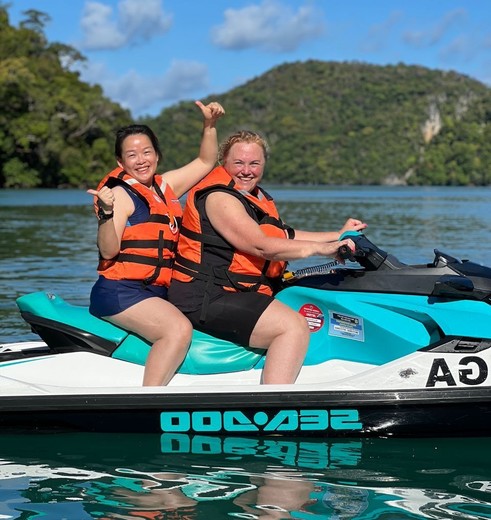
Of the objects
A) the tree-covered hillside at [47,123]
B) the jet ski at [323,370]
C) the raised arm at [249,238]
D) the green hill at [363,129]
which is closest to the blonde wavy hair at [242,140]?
the raised arm at [249,238]

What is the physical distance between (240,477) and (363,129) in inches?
6463

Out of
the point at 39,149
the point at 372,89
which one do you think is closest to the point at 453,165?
the point at 372,89

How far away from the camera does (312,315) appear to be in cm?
488

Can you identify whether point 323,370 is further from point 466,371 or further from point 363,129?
point 363,129

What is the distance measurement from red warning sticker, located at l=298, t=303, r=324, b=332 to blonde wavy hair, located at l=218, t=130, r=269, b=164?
846 mm

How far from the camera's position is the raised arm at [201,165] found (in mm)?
5254

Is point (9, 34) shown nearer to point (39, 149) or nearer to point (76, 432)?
point (39, 149)

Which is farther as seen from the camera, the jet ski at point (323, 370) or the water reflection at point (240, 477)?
the jet ski at point (323, 370)

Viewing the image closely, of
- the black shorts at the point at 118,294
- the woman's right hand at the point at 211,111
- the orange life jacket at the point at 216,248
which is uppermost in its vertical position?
the woman's right hand at the point at 211,111

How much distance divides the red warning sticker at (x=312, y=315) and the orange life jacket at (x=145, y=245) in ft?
2.48

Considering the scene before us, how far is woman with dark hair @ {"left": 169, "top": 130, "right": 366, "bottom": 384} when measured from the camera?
4.68 metres

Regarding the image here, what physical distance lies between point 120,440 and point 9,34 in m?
82.8

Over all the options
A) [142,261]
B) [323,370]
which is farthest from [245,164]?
[323,370]

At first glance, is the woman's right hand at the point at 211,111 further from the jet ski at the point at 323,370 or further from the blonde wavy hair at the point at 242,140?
the jet ski at the point at 323,370
